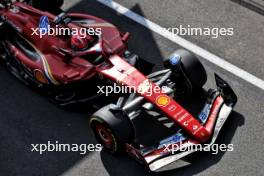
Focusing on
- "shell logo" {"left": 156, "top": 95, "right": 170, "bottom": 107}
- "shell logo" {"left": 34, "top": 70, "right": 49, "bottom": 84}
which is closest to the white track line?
"shell logo" {"left": 156, "top": 95, "right": 170, "bottom": 107}

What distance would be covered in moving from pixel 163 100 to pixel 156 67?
153 centimetres

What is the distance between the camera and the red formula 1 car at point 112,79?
286 inches

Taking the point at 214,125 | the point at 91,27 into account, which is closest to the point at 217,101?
the point at 214,125

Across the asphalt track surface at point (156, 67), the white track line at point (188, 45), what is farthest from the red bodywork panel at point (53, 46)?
the white track line at point (188, 45)

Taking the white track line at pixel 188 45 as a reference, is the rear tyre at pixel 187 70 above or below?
above

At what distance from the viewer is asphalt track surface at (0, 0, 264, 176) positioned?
7566mm

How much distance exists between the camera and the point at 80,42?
806 cm

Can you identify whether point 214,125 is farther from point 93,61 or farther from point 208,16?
point 208,16

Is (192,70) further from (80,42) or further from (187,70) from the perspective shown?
(80,42)

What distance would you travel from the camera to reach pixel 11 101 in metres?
8.69

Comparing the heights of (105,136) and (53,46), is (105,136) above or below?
below

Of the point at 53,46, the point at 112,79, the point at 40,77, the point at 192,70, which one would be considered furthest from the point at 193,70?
the point at 40,77

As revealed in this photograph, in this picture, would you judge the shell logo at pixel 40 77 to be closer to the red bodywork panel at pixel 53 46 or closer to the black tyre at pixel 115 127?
the red bodywork panel at pixel 53 46

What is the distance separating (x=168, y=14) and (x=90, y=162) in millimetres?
3361
